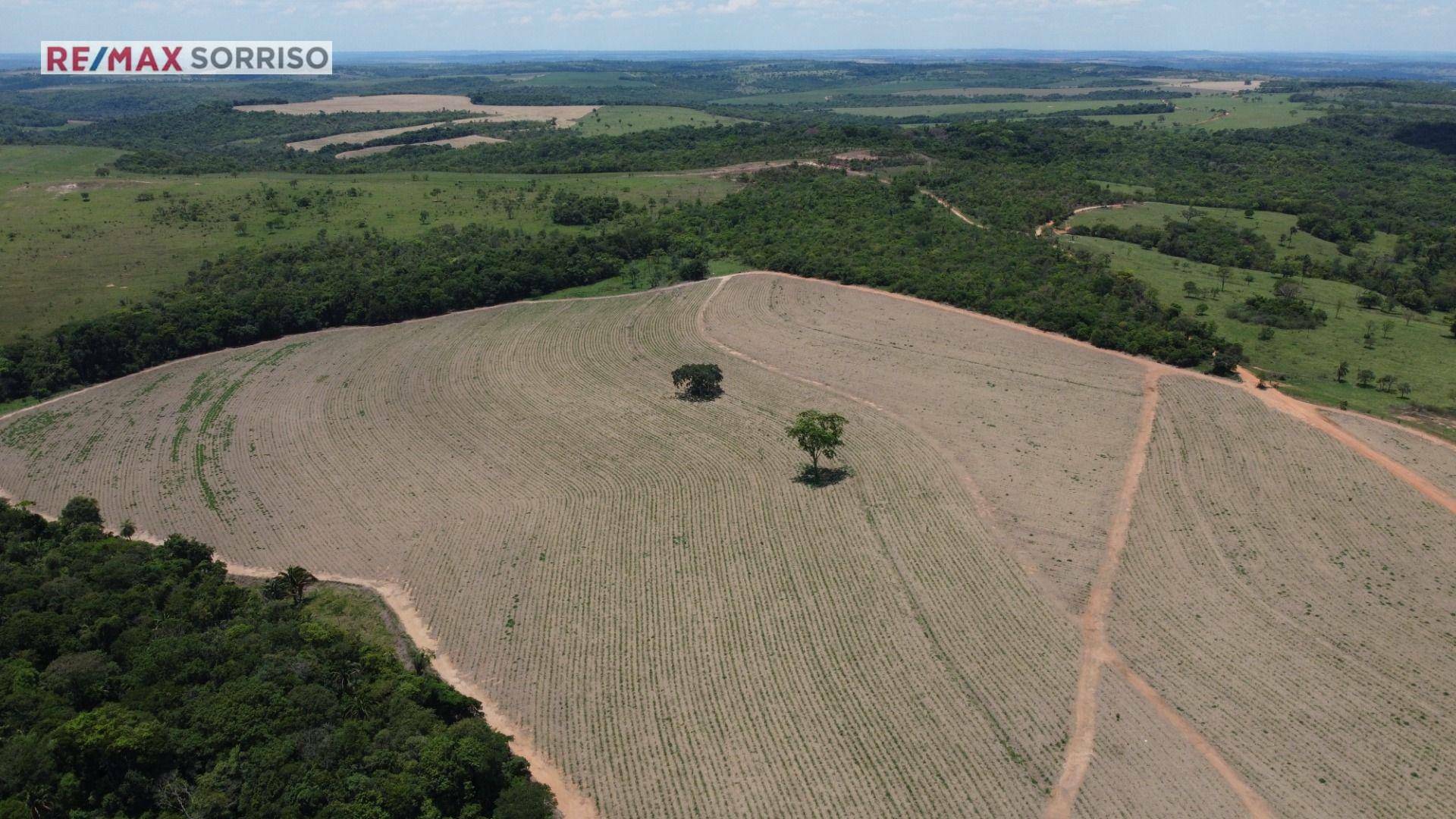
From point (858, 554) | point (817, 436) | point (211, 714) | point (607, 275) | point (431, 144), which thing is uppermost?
point (431, 144)

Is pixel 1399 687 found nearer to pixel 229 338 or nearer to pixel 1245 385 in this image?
pixel 1245 385

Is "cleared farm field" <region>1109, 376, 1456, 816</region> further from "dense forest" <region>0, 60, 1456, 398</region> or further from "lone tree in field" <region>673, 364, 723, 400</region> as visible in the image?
"lone tree in field" <region>673, 364, 723, 400</region>

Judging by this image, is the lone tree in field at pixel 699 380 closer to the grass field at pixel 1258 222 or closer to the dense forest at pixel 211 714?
the dense forest at pixel 211 714

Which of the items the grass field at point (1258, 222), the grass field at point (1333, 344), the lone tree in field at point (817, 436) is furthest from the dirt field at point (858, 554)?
the grass field at point (1258, 222)

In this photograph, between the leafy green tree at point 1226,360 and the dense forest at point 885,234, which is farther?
the dense forest at point 885,234

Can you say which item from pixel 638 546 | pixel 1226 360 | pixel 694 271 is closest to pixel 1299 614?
pixel 1226 360

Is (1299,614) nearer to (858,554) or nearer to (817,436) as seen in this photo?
(858,554)

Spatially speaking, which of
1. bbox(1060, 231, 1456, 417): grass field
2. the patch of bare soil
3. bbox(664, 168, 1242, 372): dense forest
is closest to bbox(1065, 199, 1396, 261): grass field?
bbox(1060, 231, 1456, 417): grass field

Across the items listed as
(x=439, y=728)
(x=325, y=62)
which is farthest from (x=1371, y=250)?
(x=325, y=62)
